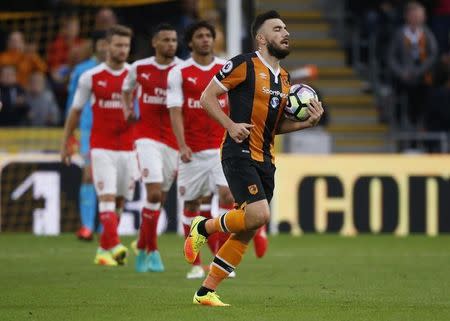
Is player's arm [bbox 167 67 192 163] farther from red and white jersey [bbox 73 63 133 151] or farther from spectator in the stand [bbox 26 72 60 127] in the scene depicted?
spectator in the stand [bbox 26 72 60 127]

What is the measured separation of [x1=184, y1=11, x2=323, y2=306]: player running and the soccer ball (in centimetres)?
6

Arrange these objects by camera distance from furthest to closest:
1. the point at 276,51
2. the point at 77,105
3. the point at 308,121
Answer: the point at 77,105
the point at 276,51
the point at 308,121

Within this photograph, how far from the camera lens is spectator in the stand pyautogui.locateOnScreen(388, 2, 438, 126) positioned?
2181 cm

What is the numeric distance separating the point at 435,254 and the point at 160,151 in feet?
13.4

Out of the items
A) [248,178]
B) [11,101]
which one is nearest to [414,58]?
[11,101]

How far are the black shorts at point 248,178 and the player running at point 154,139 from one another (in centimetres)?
313

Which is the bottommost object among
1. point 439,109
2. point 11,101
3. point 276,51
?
point 439,109

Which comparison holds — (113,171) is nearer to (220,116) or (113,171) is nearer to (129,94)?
(129,94)

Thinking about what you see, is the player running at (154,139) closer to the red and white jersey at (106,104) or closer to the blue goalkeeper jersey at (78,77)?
the red and white jersey at (106,104)

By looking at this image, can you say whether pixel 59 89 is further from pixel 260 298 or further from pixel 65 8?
pixel 260 298

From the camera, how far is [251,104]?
10141 mm

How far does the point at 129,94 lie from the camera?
13.7 m

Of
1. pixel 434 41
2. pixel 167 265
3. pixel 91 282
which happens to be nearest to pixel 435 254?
pixel 167 265

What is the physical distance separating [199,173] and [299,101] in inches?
115
